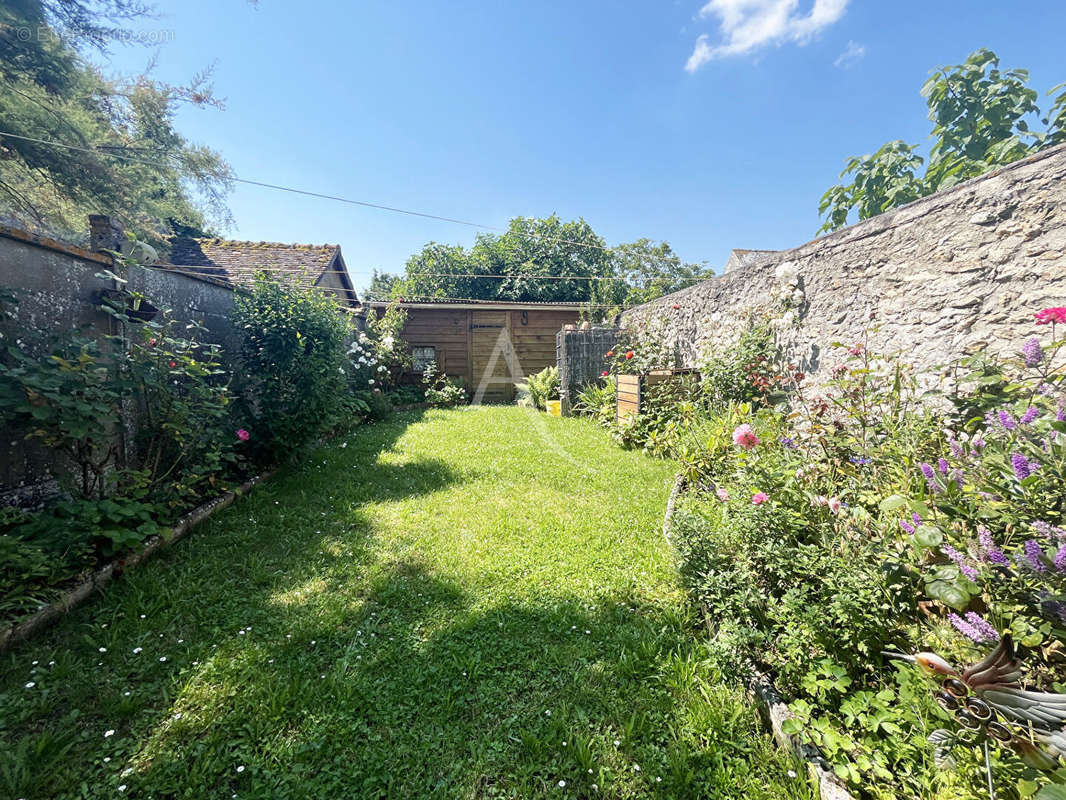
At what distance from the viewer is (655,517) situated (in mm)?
3141

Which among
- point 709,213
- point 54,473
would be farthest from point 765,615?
point 709,213

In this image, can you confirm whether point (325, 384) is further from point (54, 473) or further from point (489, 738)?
point (489, 738)

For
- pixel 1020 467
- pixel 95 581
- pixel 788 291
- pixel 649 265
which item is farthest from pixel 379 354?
pixel 649 265

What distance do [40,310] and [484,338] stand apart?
8878mm

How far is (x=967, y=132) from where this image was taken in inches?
248

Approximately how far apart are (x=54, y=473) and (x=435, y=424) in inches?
196

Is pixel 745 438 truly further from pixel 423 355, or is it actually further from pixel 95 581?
pixel 423 355

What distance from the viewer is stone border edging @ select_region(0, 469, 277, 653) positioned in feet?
5.67

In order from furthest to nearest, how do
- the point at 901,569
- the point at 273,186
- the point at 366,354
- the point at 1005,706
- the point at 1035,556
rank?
the point at 366,354 < the point at 273,186 < the point at 901,569 < the point at 1035,556 < the point at 1005,706

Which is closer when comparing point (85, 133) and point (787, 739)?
point (787, 739)

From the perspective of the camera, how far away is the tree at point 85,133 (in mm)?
5012

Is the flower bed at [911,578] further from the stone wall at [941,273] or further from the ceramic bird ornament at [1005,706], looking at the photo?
the stone wall at [941,273]

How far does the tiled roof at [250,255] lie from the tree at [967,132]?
11295 millimetres

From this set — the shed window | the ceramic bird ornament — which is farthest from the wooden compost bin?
the shed window
